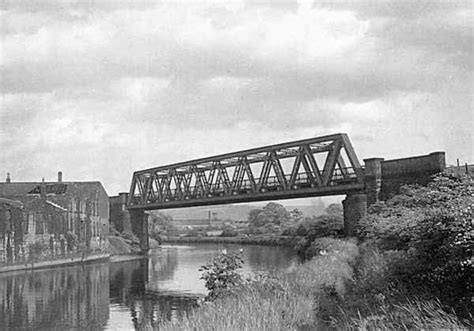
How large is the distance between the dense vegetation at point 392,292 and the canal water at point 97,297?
8.36ft

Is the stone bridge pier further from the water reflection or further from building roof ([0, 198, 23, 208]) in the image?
building roof ([0, 198, 23, 208])

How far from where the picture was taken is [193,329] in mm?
12492

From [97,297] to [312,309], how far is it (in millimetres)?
19675

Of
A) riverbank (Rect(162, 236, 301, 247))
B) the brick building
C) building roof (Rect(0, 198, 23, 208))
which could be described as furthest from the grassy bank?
riverbank (Rect(162, 236, 301, 247))

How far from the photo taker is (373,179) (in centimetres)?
4128

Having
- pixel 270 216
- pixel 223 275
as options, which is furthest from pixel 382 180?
pixel 270 216

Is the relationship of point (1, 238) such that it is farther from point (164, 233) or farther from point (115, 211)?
point (164, 233)

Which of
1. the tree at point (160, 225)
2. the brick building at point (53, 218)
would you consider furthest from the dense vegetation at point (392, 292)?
the tree at point (160, 225)

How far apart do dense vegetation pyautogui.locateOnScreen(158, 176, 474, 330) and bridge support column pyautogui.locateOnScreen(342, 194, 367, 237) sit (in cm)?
2162

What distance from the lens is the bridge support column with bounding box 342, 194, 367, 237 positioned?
4078 centimetres

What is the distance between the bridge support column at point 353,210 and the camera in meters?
40.8

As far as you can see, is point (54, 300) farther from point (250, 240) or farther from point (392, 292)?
point (250, 240)

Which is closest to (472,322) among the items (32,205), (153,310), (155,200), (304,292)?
(304,292)

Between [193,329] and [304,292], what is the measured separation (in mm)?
5705
